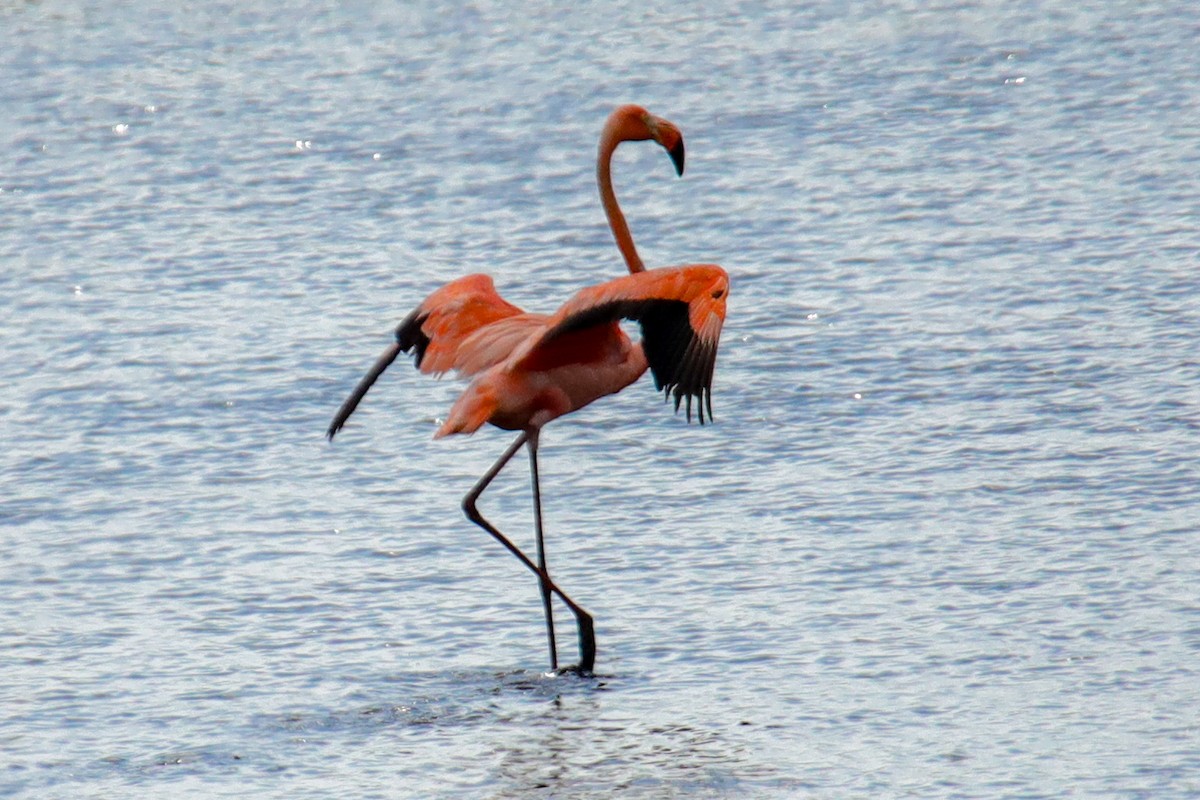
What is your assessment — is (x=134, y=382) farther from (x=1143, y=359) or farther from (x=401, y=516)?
(x=1143, y=359)

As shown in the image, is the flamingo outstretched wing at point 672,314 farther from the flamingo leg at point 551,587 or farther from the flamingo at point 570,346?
the flamingo leg at point 551,587

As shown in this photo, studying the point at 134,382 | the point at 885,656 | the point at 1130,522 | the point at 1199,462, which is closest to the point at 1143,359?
the point at 1199,462

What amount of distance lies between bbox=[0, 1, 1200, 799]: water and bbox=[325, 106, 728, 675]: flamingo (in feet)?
1.66

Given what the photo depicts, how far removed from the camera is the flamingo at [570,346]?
560 centimetres

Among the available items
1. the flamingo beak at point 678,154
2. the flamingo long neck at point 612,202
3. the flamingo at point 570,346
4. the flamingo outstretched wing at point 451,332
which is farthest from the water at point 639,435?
the flamingo beak at point 678,154

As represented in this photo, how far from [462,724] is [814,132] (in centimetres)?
677

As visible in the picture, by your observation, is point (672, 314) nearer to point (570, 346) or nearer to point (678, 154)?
point (570, 346)

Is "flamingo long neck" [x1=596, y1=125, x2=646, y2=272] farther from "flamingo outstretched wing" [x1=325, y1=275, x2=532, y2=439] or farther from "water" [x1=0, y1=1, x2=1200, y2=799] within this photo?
"water" [x1=0, y1=1, x2=1200, y2=799]

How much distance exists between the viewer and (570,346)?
19.8 ft

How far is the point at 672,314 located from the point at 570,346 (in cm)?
47

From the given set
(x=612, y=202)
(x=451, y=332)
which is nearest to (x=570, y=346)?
(x=451, y=332)

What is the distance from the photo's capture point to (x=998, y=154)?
36.0ft

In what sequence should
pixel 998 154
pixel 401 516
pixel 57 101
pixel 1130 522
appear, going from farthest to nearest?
pixel 57 101, pixel 998 154, pixel 401 516, pixel 1130 522

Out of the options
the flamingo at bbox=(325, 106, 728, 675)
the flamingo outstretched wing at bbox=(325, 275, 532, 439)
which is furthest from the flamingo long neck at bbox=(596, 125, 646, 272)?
the flamingo outstretched wing at bbox=(325, 275, 532, 439)
